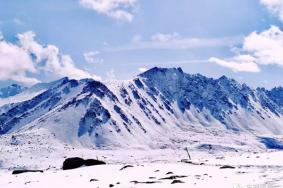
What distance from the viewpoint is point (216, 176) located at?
4428 centimetres

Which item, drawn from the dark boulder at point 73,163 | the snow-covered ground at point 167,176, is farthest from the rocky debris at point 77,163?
the snow-covered ground at point 167,176

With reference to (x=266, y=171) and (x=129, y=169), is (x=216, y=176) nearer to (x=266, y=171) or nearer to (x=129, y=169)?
(x=266, y=171)

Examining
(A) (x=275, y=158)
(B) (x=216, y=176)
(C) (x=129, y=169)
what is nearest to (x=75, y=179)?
(C) (x=129, y=169)

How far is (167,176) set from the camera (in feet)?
155

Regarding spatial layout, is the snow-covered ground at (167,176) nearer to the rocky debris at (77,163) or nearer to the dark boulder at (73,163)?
the rocky debris at (77,163)

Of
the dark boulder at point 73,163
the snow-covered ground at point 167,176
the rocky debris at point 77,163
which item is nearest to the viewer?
the snow-covered ground at point 167,176

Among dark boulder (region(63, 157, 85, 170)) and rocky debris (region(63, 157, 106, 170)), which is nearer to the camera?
rocky debris (region(63, 157, 106, 170))

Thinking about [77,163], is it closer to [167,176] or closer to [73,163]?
[73,163]

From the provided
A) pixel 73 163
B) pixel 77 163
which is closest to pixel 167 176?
pixel 77 163

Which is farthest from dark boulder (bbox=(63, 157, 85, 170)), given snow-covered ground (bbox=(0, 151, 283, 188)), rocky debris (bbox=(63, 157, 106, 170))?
snow-covered ground (bbox=(0, 151, 283, 188))

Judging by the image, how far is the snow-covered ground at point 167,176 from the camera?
40.2 meters

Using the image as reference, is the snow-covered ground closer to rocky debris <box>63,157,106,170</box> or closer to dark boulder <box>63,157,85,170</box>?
rocky debris <box>63,157,106,170</box>

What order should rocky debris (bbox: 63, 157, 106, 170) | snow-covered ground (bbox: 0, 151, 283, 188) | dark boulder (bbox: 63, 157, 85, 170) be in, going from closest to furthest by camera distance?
snow-covered ground (bbox: 0, 151, 283, 188) → rocky debris (bbox: 63, 157, 106, 170) → dark boulder (bbox: 63, 157, 85, 170)

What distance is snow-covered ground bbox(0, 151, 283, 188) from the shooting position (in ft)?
132
